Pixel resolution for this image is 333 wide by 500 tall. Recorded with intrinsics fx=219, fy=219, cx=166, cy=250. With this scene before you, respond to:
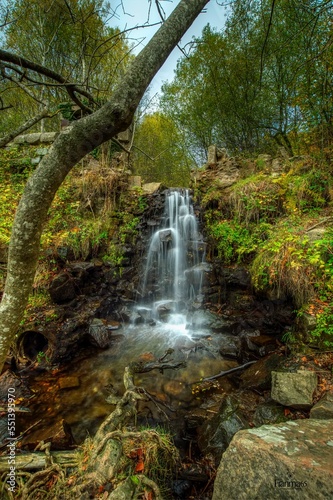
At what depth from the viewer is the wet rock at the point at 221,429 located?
90.2 inches

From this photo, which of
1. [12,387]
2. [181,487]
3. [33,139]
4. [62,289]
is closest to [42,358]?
[12,387]

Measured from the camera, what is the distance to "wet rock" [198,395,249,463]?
2291 mm

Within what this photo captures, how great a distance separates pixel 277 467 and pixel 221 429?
136cm

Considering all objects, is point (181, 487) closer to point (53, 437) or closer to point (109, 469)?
point (109, 469)

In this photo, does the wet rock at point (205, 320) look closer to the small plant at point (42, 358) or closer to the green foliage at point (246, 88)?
the small plant at point (42, 358)

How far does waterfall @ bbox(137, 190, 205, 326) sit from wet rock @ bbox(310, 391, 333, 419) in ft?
11.2

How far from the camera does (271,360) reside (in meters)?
3.36

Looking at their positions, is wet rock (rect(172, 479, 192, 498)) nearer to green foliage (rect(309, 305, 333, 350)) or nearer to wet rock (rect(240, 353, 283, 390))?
wet rock (rect(240, 353, 283, 390))

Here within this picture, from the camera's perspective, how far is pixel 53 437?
246 centimetres

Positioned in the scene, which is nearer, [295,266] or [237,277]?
[295,266]

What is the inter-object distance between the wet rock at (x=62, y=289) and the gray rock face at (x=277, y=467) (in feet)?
15.6

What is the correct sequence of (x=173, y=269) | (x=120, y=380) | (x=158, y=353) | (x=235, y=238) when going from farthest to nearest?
(x=173, y=269) → (x=235, y=238) → (x=158, y=353) → (x=120, y=380)

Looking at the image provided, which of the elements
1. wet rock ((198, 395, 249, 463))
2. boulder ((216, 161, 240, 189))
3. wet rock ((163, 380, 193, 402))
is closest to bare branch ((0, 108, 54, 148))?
wet rock ((198, 395, 249, 463))

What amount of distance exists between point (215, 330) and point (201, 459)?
2.67 metres
